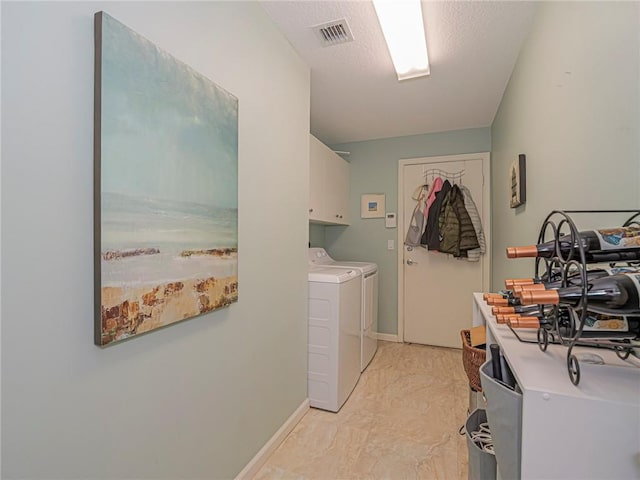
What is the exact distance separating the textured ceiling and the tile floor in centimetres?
234

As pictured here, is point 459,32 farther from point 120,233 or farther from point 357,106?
point 120,233

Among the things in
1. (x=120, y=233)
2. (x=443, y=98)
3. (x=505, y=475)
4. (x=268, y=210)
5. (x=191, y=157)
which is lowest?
(x=505, y=475)

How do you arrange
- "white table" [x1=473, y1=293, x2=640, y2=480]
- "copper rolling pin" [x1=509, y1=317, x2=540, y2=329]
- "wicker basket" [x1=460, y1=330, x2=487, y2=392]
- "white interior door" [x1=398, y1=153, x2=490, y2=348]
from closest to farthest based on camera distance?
"white table" [x1=473, y1=293, x2=640, y2=480]
"copper rolling pin" [x1=509, y1=317, x2=540, y2=329]
"wicker basket" [x1=460, y1=330, x2=487, y2=392]
"white interior door" [x1=398, y1=153, x2=490, y2=348]

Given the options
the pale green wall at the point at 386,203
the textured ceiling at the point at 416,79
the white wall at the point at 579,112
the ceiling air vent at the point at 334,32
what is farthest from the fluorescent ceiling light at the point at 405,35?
the pale green wall at the point at 386,203

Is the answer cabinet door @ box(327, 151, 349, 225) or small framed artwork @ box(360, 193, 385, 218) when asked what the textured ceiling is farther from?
small framed artwork @ box(360, 193, 385, 218)

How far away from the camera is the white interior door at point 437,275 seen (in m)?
3.31

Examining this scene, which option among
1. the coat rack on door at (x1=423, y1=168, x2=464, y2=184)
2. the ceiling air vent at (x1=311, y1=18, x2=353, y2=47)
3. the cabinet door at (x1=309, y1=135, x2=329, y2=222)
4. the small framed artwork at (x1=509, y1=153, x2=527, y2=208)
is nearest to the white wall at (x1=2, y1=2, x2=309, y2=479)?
the ceiling air vent at (x1=311, y1=18, x2=353, y2=47)

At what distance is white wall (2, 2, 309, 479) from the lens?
0.72 m

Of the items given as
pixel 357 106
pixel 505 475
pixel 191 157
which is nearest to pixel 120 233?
pixel 191 157

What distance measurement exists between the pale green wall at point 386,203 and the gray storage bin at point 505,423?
297 cm

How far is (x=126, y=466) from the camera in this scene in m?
0.97

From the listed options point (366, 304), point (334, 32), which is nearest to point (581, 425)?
point (334, 32)

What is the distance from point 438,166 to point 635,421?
10.7 feet

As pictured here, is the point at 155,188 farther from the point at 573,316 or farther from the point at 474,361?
the point at 474,361
